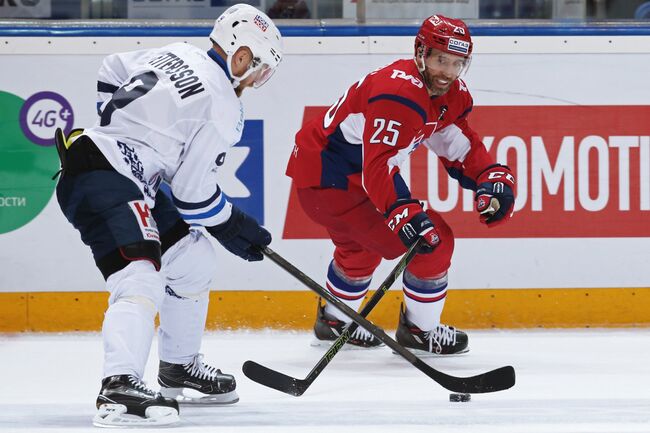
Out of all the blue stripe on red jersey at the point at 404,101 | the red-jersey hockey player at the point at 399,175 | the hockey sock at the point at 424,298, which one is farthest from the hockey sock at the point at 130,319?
the hockey sock at the point at 424,298

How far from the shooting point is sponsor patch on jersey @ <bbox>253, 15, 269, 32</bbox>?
9.71 ft

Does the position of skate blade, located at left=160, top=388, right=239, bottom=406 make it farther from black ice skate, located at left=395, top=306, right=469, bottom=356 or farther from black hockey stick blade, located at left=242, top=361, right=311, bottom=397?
black ice skate, located at left=395, top=306, right=469, bottom=356

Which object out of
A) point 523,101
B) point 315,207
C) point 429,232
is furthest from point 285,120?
point 429,232

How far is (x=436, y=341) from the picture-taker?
395 cm

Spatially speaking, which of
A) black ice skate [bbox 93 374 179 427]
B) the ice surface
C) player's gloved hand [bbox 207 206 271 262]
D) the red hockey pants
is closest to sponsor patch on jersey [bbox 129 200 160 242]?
player's gloved hand [bbox 207 206 271 262]

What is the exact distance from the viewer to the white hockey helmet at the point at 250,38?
293cm

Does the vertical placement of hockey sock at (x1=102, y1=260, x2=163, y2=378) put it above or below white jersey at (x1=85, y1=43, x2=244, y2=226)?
below

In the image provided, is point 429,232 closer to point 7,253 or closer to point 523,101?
point 523,101

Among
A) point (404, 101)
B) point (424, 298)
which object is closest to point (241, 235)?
point (404, 101)

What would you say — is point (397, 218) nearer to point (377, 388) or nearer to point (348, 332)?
point (348, 332)

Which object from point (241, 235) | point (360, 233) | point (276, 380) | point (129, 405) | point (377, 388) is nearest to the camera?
point (129, 405)

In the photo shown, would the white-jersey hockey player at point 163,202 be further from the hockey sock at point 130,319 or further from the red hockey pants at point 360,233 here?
the red hockey pants at point 360,233

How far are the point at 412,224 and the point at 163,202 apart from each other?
2.55 ft

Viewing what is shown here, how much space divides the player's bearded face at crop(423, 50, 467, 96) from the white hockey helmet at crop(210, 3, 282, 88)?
752mm
